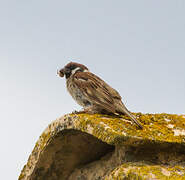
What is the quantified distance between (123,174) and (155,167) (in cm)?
36

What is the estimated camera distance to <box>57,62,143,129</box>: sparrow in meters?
4.50

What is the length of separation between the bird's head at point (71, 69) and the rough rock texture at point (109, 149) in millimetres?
1219

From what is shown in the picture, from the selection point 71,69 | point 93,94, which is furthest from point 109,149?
point 71,69

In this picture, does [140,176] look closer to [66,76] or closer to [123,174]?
[123,174]

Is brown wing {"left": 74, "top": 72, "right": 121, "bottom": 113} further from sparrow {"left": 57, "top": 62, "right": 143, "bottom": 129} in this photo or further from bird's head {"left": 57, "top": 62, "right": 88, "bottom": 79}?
bird's head {"left": 57, "top": 62, "right": 88, "bottom": 79}

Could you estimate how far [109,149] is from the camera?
15.9 feet

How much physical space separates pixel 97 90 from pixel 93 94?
84 millimetres

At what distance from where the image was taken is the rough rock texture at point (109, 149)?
11.4ft

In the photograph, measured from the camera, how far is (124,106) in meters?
4.57

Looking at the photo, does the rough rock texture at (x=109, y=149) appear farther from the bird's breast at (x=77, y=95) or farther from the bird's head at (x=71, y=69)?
the bird's head at (x=71, y=69)

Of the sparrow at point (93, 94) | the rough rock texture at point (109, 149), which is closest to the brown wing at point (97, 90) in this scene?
the sparrow at point (93, 94)

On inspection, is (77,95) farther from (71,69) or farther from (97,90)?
(71,69)

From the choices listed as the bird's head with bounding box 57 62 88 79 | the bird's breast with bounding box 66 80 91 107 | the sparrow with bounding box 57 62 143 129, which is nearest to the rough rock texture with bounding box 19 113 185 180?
the sparrow with bounding box 57 62 143 129

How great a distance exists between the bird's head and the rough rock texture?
4.00 ft
